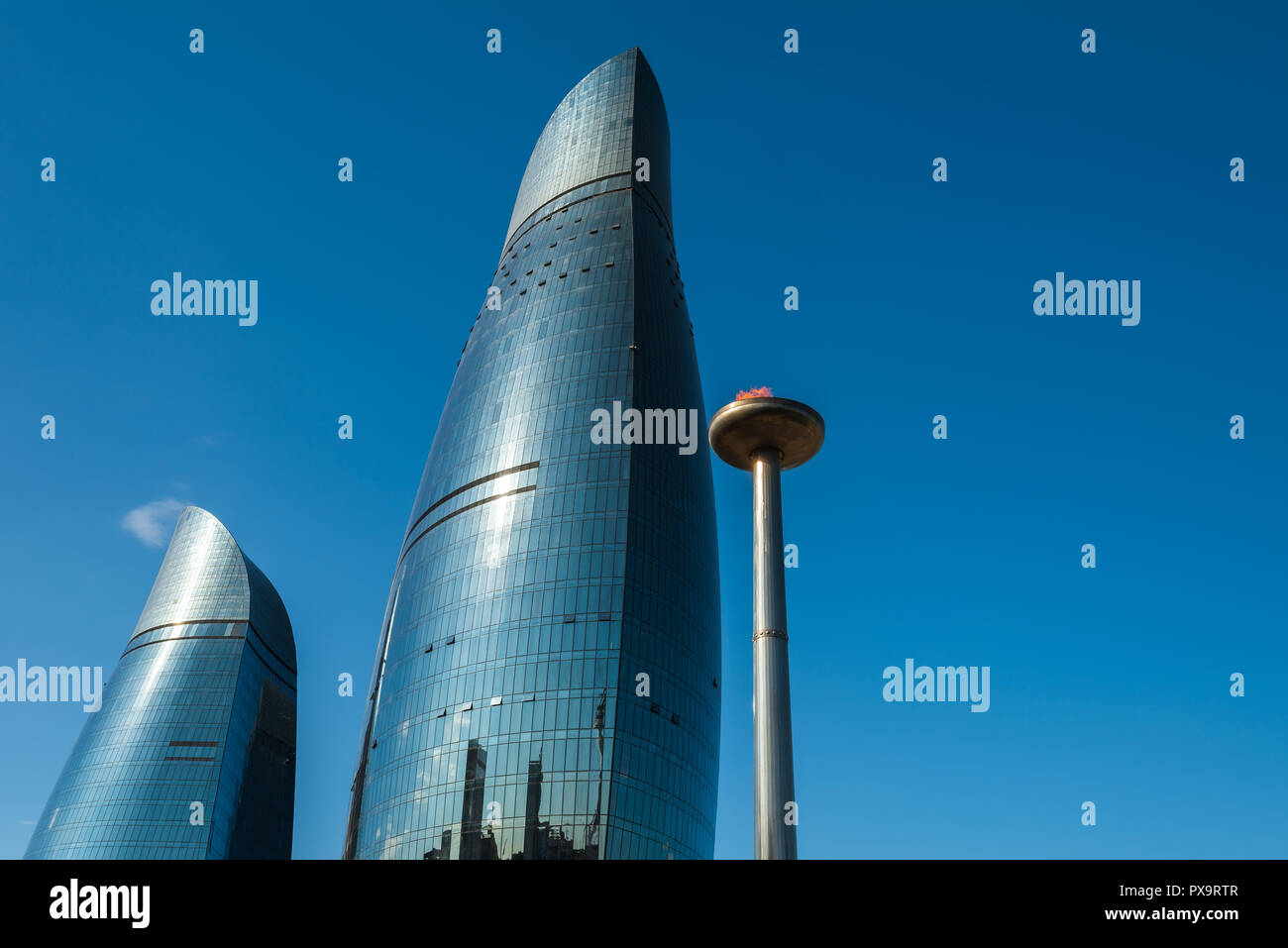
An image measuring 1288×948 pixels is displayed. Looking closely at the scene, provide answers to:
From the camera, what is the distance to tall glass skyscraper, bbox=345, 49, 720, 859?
7581 centimetres

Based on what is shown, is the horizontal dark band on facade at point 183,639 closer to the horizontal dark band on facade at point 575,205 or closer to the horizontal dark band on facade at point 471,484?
the horizontal dark band on facade at point 471,484

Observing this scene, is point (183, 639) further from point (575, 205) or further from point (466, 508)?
point (575, 205)

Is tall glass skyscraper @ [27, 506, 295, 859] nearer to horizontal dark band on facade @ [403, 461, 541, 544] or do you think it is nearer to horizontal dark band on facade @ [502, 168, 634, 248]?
horizontal dark band on facade @ [403, 461, 541, 544]

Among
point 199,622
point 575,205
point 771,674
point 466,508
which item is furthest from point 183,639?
point 771,674

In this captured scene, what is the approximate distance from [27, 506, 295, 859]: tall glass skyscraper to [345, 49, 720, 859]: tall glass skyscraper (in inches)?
2298

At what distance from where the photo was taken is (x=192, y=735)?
137000mm

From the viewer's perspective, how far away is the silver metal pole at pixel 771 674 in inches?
1606

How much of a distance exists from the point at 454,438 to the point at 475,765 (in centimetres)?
2931

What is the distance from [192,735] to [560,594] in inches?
3058

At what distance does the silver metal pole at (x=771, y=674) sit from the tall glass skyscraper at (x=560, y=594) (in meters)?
31.9

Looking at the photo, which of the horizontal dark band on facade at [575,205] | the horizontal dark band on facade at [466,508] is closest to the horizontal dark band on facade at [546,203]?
the horizontal dark band on facade at [575,205]

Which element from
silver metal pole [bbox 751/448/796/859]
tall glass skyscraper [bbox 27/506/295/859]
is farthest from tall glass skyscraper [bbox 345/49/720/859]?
tall glass skyscraper [bbox 27/506/295/859]

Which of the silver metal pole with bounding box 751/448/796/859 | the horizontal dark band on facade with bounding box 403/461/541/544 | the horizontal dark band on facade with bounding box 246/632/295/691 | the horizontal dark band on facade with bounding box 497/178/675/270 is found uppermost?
the horizontal dark band on facade with bounding box 497/178/675/270
